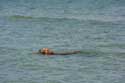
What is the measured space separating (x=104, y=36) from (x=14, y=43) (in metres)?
4.18

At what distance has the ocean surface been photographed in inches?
672

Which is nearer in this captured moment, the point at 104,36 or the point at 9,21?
the point at 104,36

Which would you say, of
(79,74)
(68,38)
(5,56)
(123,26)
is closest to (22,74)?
(79,74)

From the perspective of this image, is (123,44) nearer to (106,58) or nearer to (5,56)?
(106,58)

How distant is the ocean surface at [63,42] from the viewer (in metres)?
17.1

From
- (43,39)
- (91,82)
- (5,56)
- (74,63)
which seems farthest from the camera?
(43,39)

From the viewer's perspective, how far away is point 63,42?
22969mm

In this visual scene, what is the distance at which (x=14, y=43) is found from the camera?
22.6 m

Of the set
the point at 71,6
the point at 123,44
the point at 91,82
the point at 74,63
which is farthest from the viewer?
the point at 71,6

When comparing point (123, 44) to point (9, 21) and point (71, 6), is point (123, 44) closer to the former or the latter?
point (9, 21)

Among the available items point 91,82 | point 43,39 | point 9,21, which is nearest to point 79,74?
point 91,82

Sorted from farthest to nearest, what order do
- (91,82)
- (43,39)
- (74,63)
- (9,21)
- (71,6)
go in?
(71,6)
(9,21)
(43,39)
(74,63)
(91,82)

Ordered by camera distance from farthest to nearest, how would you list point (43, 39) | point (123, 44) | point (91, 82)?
point (43, 39) < point (123, 44) < point (91, 82)

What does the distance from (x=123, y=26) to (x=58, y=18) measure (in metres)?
4.89
